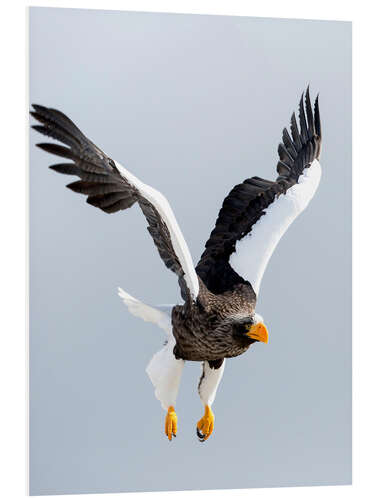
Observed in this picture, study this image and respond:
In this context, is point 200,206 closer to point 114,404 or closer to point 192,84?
point 192,84

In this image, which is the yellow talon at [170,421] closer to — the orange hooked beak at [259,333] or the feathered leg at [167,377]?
the feathered leg at [167,377]

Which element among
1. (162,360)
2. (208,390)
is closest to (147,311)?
(162,360)

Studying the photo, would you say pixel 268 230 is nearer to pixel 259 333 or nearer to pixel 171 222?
pixel 259 333

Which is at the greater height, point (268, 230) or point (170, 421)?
point (268, 230)

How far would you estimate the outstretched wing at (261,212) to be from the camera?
5203 mm

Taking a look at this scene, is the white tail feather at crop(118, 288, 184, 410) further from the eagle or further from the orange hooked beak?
the orange hooked beak

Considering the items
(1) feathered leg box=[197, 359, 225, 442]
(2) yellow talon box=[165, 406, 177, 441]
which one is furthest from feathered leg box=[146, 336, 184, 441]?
(1) feathered leg box=[197, 359, 225, 442]

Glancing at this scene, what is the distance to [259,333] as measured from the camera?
4.67 metres

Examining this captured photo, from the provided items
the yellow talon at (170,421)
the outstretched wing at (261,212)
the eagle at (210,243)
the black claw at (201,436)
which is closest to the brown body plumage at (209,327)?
the eagle at (210,243)

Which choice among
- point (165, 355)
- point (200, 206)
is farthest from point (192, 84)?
point (165, 355)

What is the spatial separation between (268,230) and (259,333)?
806mm

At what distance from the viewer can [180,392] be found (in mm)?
5227

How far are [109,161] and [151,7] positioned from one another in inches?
58.4

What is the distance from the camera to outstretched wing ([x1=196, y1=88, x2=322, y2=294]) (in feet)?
17.1
